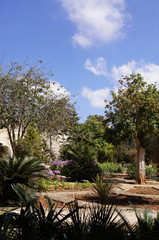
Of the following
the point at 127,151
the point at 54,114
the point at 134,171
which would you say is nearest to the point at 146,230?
the point at 134,171

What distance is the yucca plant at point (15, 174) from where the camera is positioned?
577cm

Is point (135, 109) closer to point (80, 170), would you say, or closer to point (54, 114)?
point (80, 170)

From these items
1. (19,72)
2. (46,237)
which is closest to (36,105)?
(19,72)

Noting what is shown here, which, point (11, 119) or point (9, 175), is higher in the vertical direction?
point (11, 119)

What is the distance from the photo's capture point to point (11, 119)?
12.8 m

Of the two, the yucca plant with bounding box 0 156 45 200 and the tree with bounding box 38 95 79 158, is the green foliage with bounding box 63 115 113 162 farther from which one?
the yucca plant with bounding box 0 156 45 200

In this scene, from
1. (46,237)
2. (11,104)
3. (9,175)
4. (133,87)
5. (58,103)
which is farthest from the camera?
(58,103)

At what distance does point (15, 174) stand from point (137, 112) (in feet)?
21.3

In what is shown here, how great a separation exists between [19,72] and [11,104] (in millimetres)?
2003

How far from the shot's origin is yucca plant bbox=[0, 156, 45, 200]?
5766 millimetres

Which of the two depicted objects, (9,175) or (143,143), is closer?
(9,175)

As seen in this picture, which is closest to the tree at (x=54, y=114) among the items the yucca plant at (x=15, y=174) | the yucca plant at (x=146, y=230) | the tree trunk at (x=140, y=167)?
the tree trunk at (x=140, y=167)

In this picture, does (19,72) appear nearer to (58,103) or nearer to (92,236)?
(58,103)

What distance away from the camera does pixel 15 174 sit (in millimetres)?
5758
